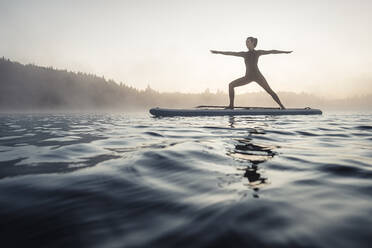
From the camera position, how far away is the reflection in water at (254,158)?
1.74 m

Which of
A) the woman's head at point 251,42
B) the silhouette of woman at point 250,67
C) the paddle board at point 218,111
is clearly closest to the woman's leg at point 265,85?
the silhouette of woman at point 250,67

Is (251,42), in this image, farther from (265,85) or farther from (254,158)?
(254,158)

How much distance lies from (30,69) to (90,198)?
227004 mm

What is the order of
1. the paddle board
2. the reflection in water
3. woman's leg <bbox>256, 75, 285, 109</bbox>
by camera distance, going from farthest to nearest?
1. woman's leg <bbox>256, 75, 285, 109</bbox>
2. the paddle board
3. the reflection in water

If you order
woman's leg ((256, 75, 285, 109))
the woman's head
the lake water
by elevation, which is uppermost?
the woman's head

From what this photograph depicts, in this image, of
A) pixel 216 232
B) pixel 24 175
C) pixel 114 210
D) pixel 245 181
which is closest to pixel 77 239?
pixel 114 210

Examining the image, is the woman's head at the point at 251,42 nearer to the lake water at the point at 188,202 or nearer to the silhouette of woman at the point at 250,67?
the silhouette of woman at the point at 250,67

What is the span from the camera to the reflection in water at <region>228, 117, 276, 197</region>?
1742mm

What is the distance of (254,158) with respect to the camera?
2.49 metres

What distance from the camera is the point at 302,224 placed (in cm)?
110

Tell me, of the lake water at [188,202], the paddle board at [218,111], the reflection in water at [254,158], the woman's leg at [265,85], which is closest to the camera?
the lake water at [188,202]

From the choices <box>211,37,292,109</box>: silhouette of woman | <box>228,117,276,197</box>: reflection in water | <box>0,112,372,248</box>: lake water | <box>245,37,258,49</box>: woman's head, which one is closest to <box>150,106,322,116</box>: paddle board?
<box>211,37,292,109</box>: silhouette of woman

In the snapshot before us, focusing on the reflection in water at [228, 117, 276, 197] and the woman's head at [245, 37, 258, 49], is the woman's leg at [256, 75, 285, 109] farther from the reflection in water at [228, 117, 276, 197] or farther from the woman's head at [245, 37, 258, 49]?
the reflection in water at [228, 117, 276, 197]

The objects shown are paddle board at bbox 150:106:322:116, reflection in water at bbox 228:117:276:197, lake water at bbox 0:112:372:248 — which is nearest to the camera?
lake water at bbox 0:112:372:248
